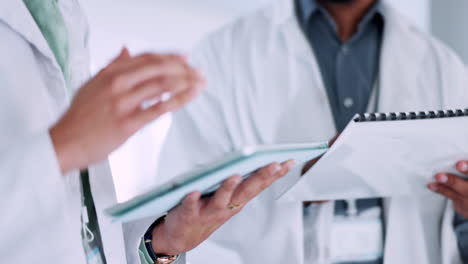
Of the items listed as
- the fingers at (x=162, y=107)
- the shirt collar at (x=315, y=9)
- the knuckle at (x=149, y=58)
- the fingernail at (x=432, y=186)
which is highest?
the knuckle at (x=149, y=58)

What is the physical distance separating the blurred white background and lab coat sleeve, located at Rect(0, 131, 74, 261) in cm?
88

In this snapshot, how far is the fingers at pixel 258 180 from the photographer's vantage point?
0.73 meters

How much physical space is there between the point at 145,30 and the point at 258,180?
1009mm

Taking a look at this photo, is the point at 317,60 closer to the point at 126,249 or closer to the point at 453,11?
the point at 126,249

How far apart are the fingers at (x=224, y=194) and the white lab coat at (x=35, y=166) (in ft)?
A: 0.58

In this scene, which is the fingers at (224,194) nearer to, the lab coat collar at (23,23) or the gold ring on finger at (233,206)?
the gold ring on finger at (233,206)

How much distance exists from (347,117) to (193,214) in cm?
71

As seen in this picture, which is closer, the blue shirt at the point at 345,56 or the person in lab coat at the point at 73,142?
the person in lab coat at the point at 73,142

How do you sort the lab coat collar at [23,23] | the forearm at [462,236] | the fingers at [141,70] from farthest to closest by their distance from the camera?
the forearm at [462,236]
the lab coat collar at [23,23]
the fingers at [141,70]

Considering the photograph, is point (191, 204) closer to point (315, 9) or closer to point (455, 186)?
point (455, 186)

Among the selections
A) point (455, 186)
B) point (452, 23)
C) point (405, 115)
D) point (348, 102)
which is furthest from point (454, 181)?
point (452, 23)

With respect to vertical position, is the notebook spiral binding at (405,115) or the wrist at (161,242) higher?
the notebook spiral binding at (405,115)

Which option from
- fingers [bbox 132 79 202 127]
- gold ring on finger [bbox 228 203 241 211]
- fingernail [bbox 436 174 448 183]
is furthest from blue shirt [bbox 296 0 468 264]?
fingers [bbox 132 79 202 127]

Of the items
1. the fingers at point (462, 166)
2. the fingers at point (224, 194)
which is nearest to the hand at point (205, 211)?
the fingers at point (224, 194)
